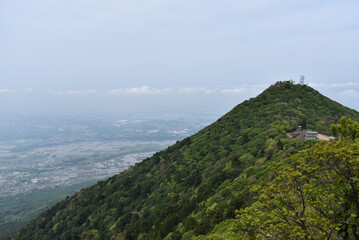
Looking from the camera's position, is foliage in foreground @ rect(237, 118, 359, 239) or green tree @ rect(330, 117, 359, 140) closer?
foliage in foreground @ rect(237, 118, 359, 239)

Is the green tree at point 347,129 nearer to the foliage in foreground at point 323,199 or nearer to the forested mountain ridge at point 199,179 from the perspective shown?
the foliage in foreground at point 323,199

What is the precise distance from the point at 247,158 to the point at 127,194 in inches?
981

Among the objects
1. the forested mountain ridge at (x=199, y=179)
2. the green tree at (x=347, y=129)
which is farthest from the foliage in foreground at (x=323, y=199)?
the forested mountain ridge at (x=199, y=179)

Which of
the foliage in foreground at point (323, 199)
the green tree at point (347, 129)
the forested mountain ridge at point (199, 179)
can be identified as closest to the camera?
the foliage in foreground at point (323, 199)

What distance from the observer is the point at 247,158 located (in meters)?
28.8

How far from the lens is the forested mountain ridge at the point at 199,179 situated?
22.9 metres

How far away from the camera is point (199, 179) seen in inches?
1300

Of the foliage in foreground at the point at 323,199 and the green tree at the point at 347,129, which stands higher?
the green tree at the point at 347,129

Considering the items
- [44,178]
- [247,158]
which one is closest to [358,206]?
[247,158]

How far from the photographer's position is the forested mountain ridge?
75.2ft

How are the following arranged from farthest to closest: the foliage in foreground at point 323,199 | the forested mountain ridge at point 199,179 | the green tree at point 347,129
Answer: the forested mountain ridge at point 199,179, the green tree at point 347,129, the foliage in foreground at point 323,199

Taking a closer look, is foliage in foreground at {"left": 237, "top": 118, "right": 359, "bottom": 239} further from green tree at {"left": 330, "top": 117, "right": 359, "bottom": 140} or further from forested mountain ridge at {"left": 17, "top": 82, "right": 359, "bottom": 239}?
forested mountain ridge at {"left": 17, "top": 82, "right": 359, "bottom": 239}

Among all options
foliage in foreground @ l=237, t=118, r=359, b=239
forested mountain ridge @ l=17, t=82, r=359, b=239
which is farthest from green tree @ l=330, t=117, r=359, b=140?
forested mountain ridge @ l=17, t=82, r=359, b=239

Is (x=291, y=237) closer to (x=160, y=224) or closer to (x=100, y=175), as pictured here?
(x=160, y=224)
